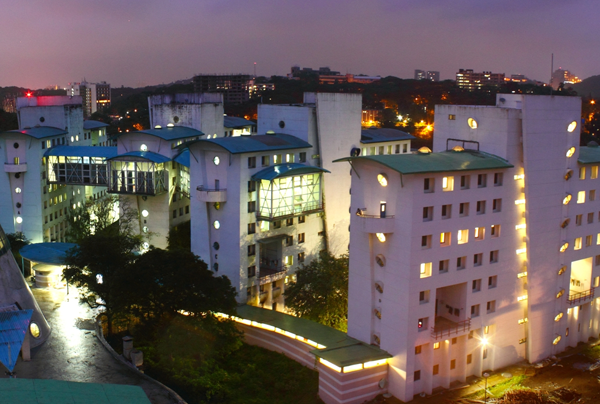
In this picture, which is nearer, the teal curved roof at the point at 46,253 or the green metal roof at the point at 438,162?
the green metal roof at the point at 438,162

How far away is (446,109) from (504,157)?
5.69m

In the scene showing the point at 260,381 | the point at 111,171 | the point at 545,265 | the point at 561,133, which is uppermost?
the point at 561,133

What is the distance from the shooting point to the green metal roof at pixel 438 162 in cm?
3528

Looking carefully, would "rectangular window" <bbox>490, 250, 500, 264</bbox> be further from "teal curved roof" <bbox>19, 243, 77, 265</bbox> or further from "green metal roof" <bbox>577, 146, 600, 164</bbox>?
"teal curved roof" <bbox>19, 243, 77, 265</bbox>

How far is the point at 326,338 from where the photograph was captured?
38.8 m

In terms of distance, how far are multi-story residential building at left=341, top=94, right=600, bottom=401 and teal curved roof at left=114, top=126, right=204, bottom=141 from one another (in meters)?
25.3

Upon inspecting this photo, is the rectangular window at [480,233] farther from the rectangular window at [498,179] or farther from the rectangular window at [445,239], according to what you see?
the rectangular window at [498,179]

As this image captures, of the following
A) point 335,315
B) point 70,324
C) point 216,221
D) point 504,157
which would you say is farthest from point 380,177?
point 70,324

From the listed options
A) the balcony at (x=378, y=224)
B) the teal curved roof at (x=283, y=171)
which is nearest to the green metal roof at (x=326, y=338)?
the balcony at (x=378, y=224)

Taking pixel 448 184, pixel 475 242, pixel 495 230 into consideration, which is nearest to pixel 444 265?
pixel 475 242

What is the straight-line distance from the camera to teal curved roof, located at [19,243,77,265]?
49.2 m

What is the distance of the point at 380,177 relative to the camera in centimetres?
3678

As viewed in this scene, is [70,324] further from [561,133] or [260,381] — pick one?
[561,133]

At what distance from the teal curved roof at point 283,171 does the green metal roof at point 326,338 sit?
9.43 m
